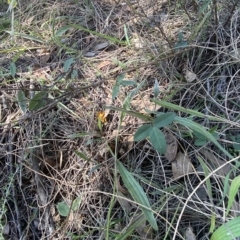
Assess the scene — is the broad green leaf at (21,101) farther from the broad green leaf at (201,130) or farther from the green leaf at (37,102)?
the broad green leaf at (201,130)

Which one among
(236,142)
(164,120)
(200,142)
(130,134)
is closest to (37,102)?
(130,134)

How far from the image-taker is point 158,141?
3.84 feet

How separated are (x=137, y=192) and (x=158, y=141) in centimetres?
16

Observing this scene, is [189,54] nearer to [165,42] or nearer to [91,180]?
[165,42]

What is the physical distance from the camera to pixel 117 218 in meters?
1.29

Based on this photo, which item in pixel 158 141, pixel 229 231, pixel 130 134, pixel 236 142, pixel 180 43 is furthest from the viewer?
pixel 180 43

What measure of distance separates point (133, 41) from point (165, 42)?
148 mm

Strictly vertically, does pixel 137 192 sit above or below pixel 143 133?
below

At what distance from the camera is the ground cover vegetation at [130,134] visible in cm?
121

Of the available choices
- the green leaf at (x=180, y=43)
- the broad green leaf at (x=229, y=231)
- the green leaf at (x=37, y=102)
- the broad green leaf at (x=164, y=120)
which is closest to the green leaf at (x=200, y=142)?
the broad green leaf at (x=164, y=120)

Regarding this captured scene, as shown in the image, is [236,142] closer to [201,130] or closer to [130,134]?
[201,130]

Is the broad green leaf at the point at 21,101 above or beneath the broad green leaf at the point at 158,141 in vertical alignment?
beneath

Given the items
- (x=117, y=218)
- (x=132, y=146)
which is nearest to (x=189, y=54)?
(x=132, y=146)

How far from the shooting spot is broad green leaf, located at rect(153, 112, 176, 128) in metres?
1.20
